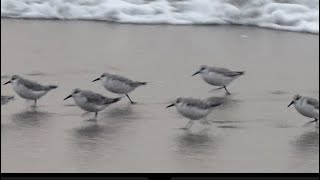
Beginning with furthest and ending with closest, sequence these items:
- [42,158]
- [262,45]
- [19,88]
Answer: [262,45] < [19,88] < [42,158]

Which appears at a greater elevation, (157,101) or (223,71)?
(223,71)

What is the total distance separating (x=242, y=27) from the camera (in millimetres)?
2699

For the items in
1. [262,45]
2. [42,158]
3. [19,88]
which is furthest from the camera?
[262,45]

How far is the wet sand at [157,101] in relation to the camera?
2336mm

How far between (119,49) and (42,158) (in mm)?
494

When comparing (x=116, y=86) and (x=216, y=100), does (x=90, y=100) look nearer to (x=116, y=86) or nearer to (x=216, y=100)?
(x=116, y=86)

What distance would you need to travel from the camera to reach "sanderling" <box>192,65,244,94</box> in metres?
2.59

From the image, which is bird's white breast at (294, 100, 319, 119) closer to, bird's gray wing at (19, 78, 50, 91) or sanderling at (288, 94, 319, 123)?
sanderling at (288, 94, 319, 123)

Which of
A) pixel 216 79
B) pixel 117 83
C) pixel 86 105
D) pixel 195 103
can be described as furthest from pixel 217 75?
pixel 86 105

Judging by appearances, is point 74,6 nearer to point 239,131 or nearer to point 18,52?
point 18,52

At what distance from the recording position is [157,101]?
8.47 ft

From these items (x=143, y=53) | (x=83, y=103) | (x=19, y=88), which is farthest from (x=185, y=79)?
(x=19, y=88)

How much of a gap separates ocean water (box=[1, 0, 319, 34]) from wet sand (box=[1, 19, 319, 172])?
0.08 ft

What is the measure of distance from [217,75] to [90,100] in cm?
38
